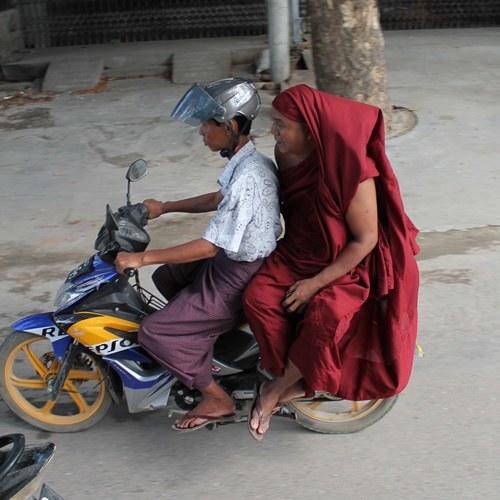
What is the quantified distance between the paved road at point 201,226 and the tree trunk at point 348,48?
66cm

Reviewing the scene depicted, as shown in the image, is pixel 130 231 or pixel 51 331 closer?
pixel 130 231

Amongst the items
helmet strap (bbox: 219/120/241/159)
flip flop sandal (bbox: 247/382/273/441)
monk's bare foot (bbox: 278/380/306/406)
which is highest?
helmet strap (bbox: 219/120/241/159)

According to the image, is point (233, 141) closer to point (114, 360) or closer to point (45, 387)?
point (114, 360)

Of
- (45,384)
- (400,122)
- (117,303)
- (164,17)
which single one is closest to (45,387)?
(45,384)

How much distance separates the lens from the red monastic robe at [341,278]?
2.99 metres

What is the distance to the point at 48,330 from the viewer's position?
11.5 feet

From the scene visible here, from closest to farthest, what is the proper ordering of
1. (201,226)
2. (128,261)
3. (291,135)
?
1. (291,135)
2. (128,261)
3. (201,226)

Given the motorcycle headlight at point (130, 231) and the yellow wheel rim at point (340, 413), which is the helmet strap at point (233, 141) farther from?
the yellow wheel rim at point (340, 413)

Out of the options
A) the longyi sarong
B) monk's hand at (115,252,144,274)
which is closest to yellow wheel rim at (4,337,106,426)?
the longyi sarong

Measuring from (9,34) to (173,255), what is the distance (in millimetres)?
10014

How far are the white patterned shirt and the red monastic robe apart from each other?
3.6 inches

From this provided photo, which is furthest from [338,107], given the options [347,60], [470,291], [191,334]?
[347,60]

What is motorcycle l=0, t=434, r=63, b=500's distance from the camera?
84.4 inches

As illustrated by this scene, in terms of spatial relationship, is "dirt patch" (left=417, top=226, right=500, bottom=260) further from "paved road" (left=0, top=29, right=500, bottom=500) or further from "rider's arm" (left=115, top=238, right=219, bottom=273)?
"rider's arm" (left=115, top=238, right=219, bottom=273)
